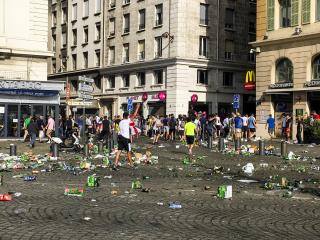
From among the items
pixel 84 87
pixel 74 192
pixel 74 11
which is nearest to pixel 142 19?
pixel 74 11

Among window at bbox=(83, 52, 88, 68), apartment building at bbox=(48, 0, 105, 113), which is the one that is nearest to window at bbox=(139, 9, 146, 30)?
apartment building at bbox=(48, 0, 105, 113)

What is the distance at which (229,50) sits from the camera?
48.9m

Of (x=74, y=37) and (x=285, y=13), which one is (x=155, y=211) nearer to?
(x=285, y=13)

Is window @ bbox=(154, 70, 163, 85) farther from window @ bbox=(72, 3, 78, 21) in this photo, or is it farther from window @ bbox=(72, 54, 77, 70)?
window @ bbox=(72, 3, 78, 21)

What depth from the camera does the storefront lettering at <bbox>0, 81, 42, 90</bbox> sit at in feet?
102

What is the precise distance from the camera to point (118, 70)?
52.1m

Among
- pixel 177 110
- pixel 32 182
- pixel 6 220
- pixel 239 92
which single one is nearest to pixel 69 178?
pixel 32 182

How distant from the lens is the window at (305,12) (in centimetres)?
3250

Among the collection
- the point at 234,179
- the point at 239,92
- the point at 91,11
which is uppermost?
the point at 91,11

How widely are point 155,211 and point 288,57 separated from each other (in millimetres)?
26796

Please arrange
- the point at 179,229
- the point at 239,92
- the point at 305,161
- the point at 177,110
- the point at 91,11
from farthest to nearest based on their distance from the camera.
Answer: the point at 91,11 < the point at 239,92 < the point at 177,110 < the point at 305,161 < the point at 179,229

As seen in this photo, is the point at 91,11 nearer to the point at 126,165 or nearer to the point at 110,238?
the point at 126,165

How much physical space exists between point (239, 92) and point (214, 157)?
96.7 feet

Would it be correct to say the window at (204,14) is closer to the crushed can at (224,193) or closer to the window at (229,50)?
the window at (229,50)
